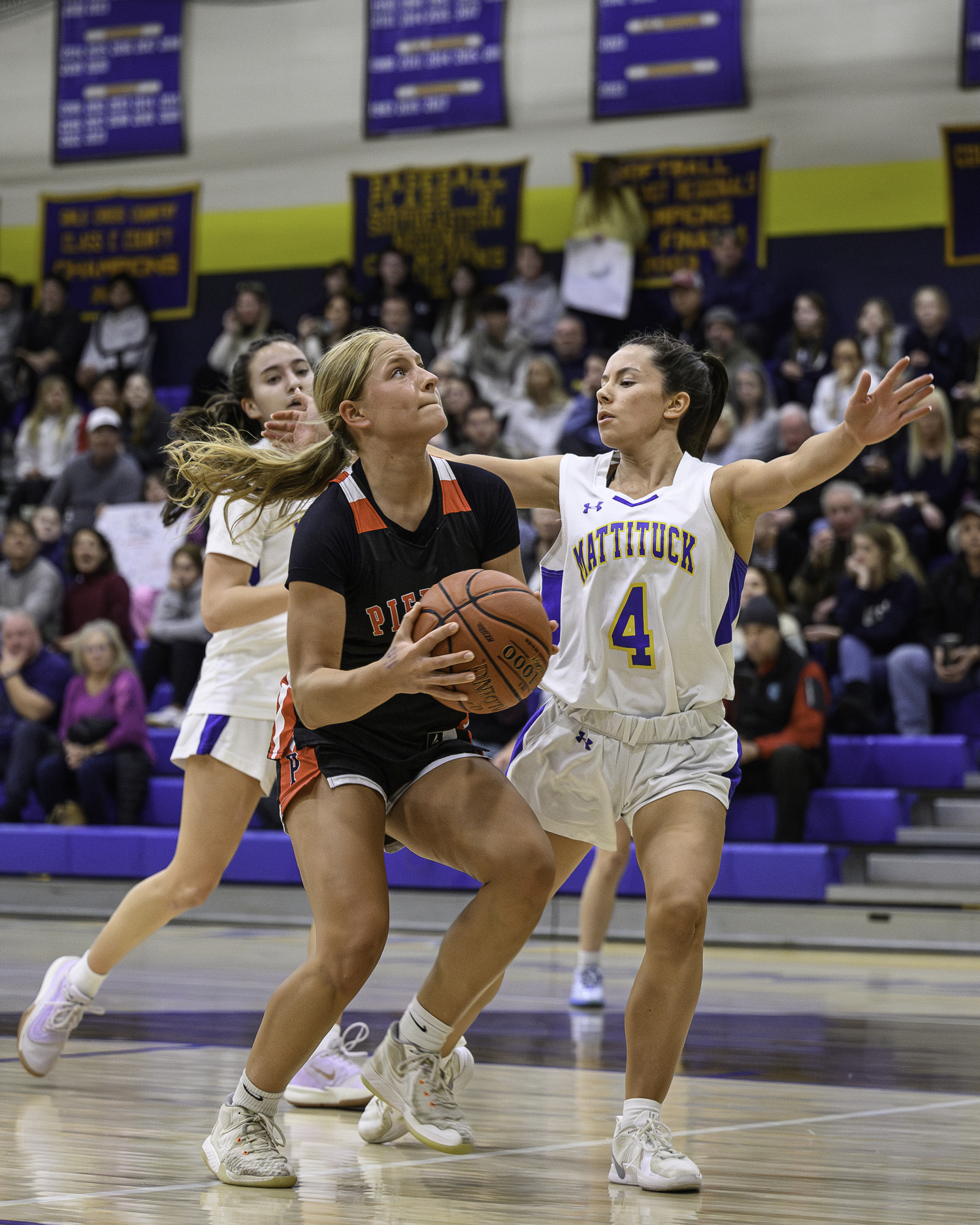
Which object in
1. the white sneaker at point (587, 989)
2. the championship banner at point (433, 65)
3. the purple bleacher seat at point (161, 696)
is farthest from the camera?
the championship banner at point (433, 65)

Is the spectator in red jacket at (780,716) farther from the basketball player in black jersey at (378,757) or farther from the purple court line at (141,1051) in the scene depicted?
the basketball player in black jersey at (378,757)

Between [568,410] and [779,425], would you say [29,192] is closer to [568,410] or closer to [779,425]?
[568,410]

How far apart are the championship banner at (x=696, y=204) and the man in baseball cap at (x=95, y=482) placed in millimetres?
4448

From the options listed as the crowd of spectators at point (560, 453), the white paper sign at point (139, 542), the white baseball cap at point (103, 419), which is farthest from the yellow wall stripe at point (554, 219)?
the white paper sign at point (139, 542)

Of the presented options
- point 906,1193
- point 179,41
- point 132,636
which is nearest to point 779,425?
point 132,636

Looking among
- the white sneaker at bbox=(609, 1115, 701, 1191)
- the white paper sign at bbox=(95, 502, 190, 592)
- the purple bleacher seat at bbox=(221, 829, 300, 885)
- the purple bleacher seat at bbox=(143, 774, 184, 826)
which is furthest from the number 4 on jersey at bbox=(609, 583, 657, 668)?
the white paper sign at bbox=(95, 502, 190, 592)

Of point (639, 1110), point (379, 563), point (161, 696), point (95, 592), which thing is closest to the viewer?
point (639, 1110)

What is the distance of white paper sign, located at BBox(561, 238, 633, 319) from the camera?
13.2m

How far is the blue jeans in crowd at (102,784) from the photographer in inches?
400

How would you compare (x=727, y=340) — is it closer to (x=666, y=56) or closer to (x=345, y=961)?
(x=666, y=56)

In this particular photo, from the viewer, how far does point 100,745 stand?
10141mm

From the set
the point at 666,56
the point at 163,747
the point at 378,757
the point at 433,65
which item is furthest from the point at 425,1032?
the point at 433,65

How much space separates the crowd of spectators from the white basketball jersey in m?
3.07

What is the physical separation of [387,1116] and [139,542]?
957cm
